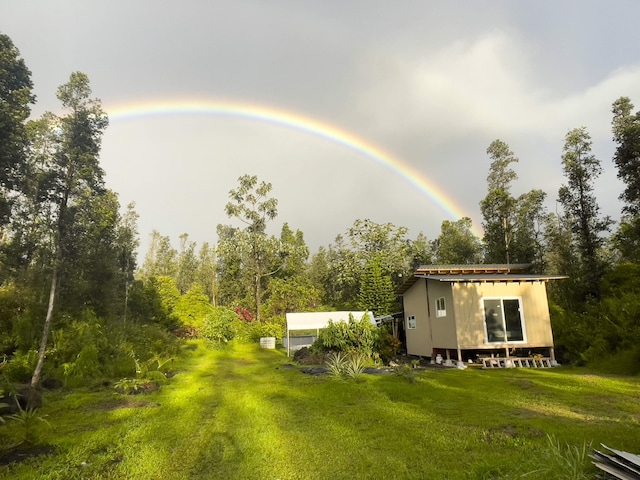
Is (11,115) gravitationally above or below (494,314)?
above

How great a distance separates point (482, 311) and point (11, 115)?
2037cm

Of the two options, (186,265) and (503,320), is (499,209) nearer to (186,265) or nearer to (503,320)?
(503,320)

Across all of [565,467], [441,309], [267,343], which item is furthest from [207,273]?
[565,467]

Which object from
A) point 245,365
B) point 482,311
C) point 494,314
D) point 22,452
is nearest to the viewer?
point 22,452

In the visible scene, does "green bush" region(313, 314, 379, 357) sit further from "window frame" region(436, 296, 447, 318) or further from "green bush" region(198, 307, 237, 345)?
"green bush" region(198, 307, 237, 345)

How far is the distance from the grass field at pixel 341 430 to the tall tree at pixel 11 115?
11.6 metres

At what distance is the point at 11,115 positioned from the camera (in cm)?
1600

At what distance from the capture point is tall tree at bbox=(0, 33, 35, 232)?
15898 millimetres

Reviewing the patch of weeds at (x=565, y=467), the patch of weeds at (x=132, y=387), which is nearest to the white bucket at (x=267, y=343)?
the patch of weeds at (x=132, y=387)

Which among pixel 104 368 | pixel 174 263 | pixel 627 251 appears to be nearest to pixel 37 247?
pixel 104 368

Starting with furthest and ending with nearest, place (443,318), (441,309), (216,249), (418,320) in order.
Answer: (216,249) < (418,320) < (441,309) < (443,318)

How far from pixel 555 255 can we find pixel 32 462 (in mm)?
34938

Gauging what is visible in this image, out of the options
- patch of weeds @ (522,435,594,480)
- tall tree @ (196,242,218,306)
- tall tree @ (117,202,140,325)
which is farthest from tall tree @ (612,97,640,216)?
tall tree @ (196,242,218,306)

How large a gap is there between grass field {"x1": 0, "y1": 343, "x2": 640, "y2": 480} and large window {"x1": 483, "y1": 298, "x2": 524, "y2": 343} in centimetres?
465
